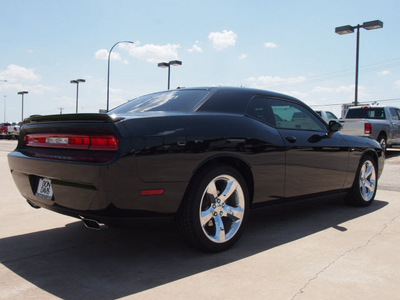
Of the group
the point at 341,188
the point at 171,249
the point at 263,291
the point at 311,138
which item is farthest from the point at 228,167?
the point at 341,188

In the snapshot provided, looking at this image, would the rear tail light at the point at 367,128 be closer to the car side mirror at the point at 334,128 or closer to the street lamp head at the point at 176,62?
the car side mirror at the point at 334,128

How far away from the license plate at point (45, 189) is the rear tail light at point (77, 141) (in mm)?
276

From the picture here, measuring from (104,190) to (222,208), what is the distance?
104 cm

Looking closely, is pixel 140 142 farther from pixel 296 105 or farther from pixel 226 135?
pixel 296 105

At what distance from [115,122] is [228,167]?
1.02 meters

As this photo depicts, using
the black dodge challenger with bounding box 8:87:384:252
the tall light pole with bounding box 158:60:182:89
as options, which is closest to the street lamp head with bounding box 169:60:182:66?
the tall light pole with bounding box 158:60:182:89

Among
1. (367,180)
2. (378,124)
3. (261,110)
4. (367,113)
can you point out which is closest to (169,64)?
(367,113)

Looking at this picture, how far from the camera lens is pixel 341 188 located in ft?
15.0

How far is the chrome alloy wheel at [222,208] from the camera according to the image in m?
3.01

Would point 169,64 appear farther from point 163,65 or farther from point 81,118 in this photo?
point 81,118

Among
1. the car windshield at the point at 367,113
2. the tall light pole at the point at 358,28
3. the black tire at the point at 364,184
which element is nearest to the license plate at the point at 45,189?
the black tire at the point at 364,184

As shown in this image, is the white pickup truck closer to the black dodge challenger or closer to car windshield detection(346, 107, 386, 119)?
car windshield detection(346, 107, 386, 119)

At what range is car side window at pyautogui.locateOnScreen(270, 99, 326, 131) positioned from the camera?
383 centimetres

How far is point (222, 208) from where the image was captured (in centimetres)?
312
